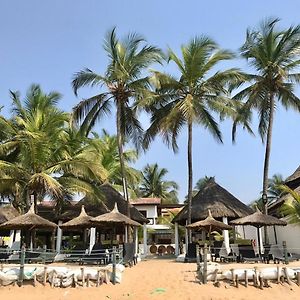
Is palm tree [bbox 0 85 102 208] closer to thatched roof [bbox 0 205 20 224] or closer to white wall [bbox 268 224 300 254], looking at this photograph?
thatched roof [bbox 0 205 20 224]

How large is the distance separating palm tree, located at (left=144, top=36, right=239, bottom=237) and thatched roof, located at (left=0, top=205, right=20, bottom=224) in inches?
358

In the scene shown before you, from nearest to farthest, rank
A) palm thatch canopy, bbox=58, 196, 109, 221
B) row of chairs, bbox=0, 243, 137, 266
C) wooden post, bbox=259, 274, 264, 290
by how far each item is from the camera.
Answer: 1. wooden post, bbox=259, 274, 264, 290
2. row of chairs, bbox=0, 243, 137, 266
3. palm thatch canopy, bbox=58, 196, 109, 221

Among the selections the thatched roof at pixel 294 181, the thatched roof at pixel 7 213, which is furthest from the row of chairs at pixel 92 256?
the thatched roof at pixel 294 181

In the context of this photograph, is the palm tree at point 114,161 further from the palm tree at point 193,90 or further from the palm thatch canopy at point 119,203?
the palm tree at point 193,90

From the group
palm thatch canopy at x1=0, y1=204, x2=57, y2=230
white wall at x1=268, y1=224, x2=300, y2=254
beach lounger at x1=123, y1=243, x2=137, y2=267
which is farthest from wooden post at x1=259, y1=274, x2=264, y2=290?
palm thatch canopy at x1=0, y1=204, x2=57, y2=230

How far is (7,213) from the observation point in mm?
21156

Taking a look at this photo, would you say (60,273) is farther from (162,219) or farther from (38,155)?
(162,219)

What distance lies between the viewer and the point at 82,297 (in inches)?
419

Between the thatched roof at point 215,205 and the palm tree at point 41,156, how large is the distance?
543cm

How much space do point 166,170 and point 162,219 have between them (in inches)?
555

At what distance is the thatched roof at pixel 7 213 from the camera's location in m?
20.2

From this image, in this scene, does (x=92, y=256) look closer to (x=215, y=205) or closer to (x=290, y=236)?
(x=215, y=205)

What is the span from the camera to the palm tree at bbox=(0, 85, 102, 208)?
57.2 feet

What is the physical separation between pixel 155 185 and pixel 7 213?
25.1 metres
